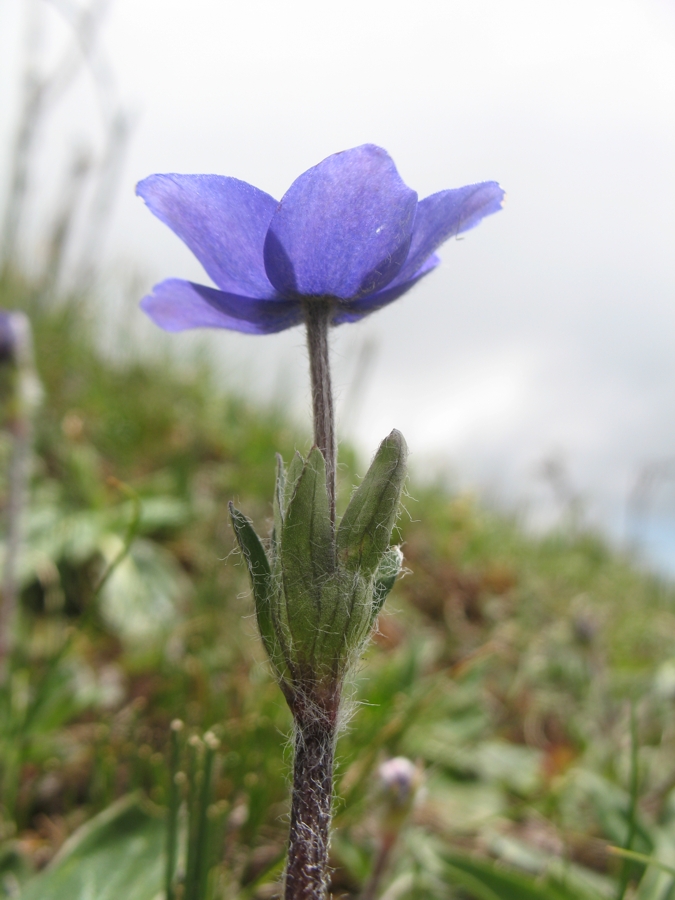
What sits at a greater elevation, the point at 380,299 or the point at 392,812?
the point at 380,299

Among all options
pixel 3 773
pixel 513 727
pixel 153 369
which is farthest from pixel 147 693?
pixel 153 369

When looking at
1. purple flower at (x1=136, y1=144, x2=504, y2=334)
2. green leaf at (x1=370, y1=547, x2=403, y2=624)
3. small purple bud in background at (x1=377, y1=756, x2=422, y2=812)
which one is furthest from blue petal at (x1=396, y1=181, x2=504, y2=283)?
small purple bud in background at (x1=377, y1=756, x2=422, y2=812)

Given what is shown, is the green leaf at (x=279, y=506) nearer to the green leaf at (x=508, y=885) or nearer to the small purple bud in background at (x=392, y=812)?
the small purple bud in background at (x=392, y=812)

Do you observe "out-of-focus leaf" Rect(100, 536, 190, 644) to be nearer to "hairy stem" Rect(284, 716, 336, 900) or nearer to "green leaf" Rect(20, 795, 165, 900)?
"green leaf" Rect(20, 795, 165, 900)

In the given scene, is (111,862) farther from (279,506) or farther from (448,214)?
(448,214)


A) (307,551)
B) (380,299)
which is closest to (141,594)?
(380,299)

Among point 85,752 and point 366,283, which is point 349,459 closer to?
point 85,752
